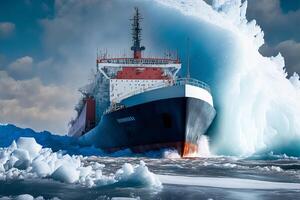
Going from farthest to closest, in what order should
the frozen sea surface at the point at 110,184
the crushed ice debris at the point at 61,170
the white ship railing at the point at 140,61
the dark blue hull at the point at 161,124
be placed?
the white ship railing at the point at 140,61 → the dark blue hull at the point at 161,124 → the crushed ice debris at the point at 61,170 → the frozen sea surface at the point at 110,184

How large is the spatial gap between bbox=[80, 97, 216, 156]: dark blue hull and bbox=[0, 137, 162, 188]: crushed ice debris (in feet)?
36.9

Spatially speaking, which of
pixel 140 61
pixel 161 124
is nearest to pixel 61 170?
pixel 161 124

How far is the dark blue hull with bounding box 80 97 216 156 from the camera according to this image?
91.5 feet

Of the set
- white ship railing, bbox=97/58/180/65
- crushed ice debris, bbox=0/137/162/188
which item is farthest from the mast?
crushed ice debris, bbox=0/137/162/188

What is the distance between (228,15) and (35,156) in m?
32.0

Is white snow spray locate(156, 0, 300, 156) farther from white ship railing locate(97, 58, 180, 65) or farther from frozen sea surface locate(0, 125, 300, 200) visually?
frozen sea surface locate(0, 125, 300, 200)

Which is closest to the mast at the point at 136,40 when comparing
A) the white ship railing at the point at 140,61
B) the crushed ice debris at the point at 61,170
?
the white ship railing at the point at 140,61

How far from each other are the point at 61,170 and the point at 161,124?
1605 centimetres

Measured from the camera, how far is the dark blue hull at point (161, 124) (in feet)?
91.5

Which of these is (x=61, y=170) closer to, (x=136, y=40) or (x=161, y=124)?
(x=161, y=124)

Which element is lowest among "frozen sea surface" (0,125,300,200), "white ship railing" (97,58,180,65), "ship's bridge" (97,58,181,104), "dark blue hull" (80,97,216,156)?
"frozen sea surface" (0,125,300,200)

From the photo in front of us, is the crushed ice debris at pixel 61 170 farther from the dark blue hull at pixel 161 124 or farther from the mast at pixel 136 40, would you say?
the mast at pixel 136 40

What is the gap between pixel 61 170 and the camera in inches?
502

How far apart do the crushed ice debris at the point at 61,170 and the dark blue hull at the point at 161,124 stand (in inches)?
443
